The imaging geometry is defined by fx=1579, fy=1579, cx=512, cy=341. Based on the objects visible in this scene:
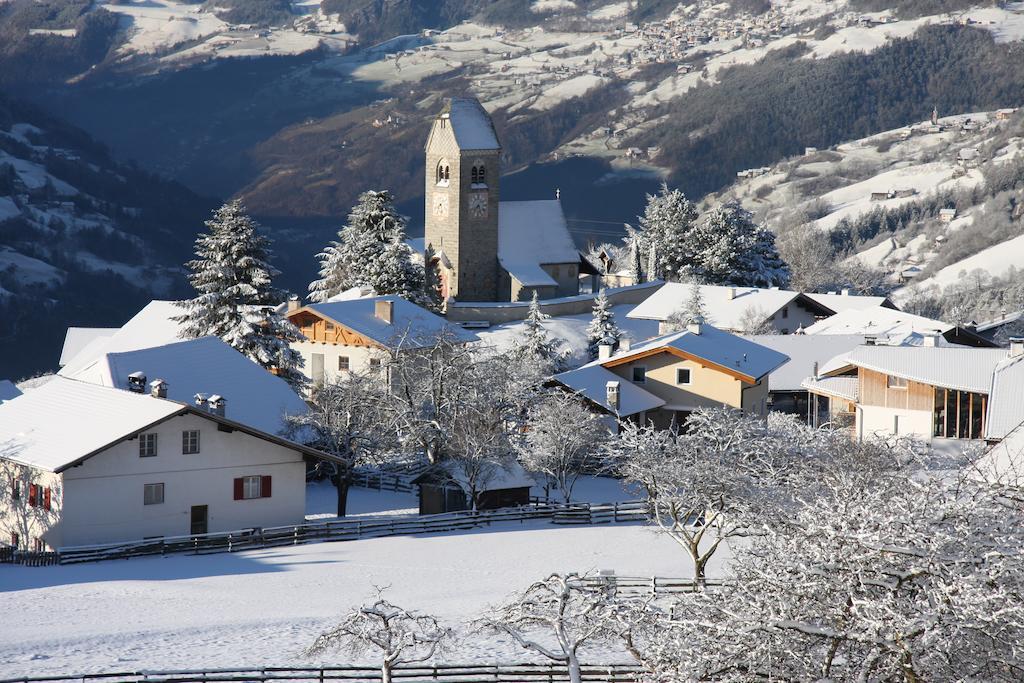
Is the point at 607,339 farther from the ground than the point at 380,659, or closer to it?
farther from the ground

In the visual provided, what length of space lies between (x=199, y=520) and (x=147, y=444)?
2.70 meters

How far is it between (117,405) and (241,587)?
953 centimetres

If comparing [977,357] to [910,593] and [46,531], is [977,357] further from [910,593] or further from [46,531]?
[910,593]

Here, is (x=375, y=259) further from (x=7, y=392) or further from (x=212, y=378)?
(x=212, y=378)

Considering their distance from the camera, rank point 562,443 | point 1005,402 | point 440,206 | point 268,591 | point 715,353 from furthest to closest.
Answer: point 440,206
point 715,353
point 562,443
point 1005,402
point 268,591

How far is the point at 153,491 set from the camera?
43.6m

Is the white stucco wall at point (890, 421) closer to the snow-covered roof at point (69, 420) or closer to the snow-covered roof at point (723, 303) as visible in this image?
the snow-covered roof at point (69, 420)

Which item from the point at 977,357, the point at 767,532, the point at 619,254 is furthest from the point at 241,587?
the point at 619,254

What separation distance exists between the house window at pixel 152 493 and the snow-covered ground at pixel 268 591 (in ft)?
8.30

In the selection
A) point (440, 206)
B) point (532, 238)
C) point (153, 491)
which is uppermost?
point (440, 206)

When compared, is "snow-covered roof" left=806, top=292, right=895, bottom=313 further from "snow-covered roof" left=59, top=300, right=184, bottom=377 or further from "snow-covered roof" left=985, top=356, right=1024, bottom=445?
"snow-covered roof" left=985, top=356, right=1024, bottom=445

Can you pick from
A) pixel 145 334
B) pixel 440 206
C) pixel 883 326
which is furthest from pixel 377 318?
pixel 440 206

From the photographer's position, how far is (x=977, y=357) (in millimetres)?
53062

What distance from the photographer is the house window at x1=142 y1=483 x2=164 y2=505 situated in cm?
4338
